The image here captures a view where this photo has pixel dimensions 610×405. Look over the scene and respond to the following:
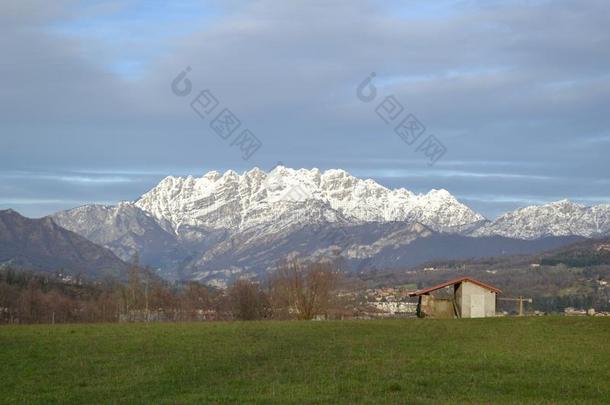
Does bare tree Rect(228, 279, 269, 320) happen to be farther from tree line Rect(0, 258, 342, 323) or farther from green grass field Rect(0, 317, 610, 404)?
green grass field Rect(0, 317, 610, 404)

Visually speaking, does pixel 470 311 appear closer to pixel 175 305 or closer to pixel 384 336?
pixel 384 336

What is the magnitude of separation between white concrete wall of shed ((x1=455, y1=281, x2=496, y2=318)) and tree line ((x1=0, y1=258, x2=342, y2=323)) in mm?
17228

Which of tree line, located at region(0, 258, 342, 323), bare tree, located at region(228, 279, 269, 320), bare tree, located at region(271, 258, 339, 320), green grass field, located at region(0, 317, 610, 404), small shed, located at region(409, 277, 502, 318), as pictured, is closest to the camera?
green grass field, located at region(0, 317, 610, 404)

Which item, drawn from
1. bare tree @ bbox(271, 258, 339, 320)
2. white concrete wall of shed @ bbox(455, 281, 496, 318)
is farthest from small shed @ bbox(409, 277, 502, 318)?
bare tree @ bbox(271, 258, 339, 320)

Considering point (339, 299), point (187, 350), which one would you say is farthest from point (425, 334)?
point (339, 299)

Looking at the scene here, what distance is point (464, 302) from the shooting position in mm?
81062

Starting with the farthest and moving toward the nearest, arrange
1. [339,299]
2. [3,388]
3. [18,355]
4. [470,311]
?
1. [339,299]
2. [470,311]
3. [18,355]
4. [3,388]

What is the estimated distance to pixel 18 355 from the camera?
39125 mm

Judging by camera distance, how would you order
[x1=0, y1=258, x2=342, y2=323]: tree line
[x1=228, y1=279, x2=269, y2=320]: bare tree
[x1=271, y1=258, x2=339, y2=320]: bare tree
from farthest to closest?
[x1=228, y1=279, x2=269, y2=320]: bare tree, [x1=0, y1=258, x2=342, y2=323]: tree line, [x1=271, y1=258, x2=339, y2=320]: bare tree

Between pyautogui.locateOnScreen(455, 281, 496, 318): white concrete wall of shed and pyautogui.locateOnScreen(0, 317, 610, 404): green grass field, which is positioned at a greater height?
pyautogui.locateOnScreen(455, 281, 496, 318): white concrete wall of shed

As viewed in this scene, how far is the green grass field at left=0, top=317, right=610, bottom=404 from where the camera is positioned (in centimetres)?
2670

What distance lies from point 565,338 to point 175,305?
117754 mm

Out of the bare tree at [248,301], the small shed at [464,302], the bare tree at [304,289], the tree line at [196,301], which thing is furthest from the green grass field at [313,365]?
the bare tree at [248,301]

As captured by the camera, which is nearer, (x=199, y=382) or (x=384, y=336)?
(x=199, y=382)
